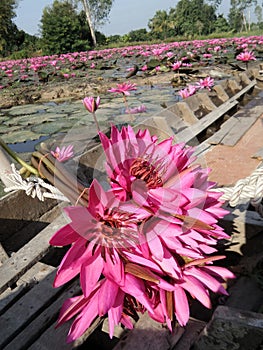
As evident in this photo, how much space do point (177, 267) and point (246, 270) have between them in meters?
0.64

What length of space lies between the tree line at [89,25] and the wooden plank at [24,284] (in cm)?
2437

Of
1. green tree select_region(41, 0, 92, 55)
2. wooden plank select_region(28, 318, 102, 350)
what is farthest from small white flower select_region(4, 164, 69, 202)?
green tree select_region(41, 0, 92, 55)

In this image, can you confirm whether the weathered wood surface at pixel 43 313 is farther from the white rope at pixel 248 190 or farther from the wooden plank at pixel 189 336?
the white rope at pixel 248 190

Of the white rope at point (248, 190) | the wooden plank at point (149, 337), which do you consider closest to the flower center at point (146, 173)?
the white rope at point (248, 190)

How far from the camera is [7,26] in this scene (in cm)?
3253

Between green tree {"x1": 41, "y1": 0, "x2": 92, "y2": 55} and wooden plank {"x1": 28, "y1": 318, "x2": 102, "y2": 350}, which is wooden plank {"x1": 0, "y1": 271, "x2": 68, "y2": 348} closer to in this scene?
wooden plank {"x1": 28, "y1": 318, "x2": 102, "y2": 350}

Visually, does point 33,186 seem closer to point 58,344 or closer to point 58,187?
point 58,187

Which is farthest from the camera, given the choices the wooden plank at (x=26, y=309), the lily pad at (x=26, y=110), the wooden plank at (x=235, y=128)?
the lily pad at (x=26, y=110)

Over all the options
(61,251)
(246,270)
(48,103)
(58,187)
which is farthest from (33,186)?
(48,103)

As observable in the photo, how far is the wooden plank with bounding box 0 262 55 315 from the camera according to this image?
0.93 meters

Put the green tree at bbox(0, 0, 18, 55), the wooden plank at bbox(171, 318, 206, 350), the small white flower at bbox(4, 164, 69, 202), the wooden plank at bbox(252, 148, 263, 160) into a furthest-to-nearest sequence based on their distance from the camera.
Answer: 1. the green tree at bbox(0, 0, 18, 55)
2. the wooden plank at bbox(252, 148, 263, 160)
3. the wooden plank at bbox(171, 318, 206, 350)
4. the small white flower at bbox(4, 164, 69, 202)

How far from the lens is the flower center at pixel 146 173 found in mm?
494

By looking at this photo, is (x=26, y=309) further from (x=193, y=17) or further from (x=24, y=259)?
(x=193, y=17)

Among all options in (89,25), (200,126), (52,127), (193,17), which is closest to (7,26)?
(89,25)
